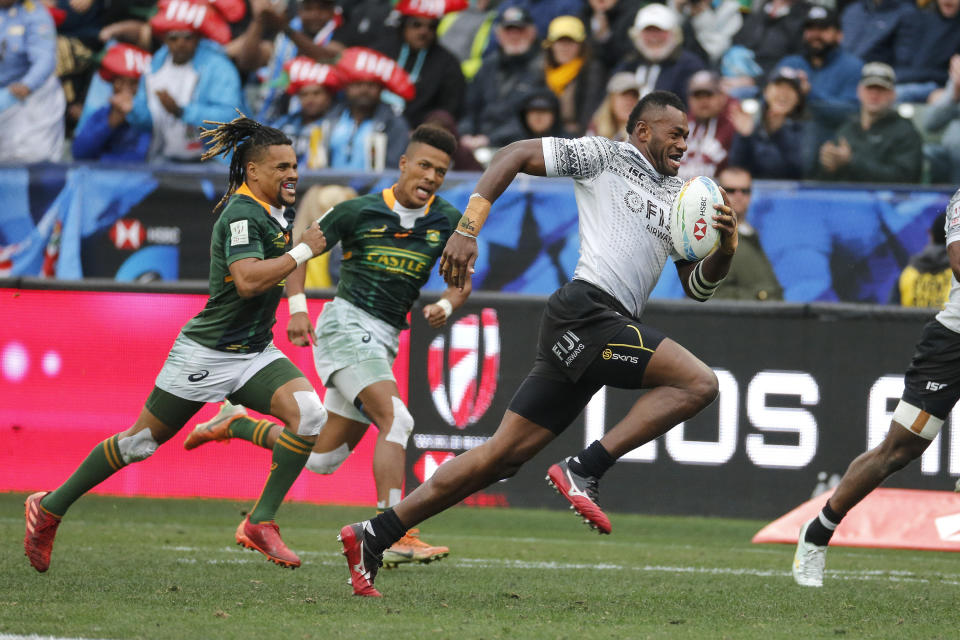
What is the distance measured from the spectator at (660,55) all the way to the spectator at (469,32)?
7.06ft

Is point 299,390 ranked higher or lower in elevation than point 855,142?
lower

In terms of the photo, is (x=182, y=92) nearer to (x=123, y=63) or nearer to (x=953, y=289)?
(x=123, y=63)

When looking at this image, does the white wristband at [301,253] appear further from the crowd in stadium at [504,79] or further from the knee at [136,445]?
the crowd in stadium at [504,79]

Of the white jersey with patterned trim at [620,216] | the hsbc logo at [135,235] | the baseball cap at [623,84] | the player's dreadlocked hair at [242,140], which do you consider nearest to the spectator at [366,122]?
the hsbc logo at [135,235]

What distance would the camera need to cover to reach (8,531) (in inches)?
339

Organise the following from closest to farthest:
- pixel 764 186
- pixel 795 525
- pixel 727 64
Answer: pixel 795 525 → pixel 764 186 → pixel 727 64

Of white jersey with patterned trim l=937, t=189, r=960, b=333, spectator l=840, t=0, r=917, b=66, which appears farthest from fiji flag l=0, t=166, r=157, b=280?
white jersey with patterned trim l=937, t=189, r=960, b=333

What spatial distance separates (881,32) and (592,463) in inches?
372

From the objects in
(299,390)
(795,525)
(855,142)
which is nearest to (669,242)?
(299,390)

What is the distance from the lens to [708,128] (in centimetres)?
1280

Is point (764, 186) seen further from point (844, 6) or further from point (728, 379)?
point (844, 6)

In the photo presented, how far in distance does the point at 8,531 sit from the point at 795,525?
525cm

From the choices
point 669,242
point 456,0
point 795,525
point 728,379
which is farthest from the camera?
point 456,0

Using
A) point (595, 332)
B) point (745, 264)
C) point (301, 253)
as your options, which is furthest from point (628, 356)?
point (745, 264)
